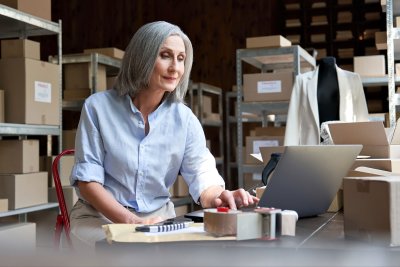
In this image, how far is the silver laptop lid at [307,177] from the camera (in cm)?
119

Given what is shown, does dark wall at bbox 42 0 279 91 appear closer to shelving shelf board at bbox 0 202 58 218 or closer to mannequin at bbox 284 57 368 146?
mannequin at bbox 284 57 368 146

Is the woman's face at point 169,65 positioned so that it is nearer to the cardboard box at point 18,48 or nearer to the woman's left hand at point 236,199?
the woman's left hand at point 236,199

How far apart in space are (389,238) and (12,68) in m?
3.21

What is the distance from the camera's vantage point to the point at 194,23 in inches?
316

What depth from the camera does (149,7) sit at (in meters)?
8.20

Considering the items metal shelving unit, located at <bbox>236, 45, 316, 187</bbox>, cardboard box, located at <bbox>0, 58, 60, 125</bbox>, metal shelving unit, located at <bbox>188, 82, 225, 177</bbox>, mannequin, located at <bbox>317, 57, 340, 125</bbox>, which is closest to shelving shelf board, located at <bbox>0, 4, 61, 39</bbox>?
cardboard box, located at <bbox>0, 58, 60, 125</bbox>

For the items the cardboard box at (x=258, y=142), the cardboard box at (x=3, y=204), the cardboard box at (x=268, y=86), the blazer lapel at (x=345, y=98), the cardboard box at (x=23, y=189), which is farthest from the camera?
the cardboard box at (x=258, y=142)

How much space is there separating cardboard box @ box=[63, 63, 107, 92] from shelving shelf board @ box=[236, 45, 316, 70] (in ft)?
3.92

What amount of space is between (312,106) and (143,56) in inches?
92.2

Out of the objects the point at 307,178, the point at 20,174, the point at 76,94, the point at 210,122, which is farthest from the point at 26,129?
the point at 210,122

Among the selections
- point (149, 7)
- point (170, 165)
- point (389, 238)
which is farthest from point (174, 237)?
point (149, 7)

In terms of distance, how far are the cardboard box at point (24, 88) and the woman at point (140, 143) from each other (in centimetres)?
206

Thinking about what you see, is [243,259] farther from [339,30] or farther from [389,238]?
[339,30]

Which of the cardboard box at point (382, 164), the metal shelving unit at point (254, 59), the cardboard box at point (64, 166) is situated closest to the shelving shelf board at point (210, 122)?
the metal shelving unit at point (254, 59)
